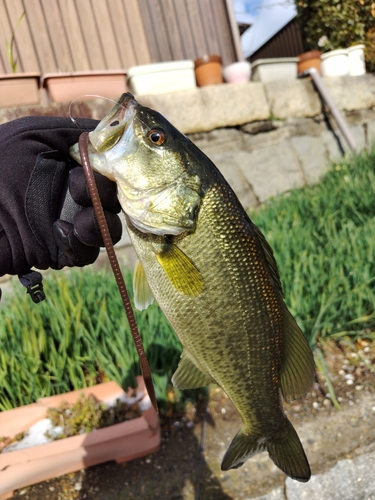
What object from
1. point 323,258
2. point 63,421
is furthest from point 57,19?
point 63,421

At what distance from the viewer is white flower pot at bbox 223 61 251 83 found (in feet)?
13.9

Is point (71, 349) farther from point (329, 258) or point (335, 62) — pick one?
point (335, 62)

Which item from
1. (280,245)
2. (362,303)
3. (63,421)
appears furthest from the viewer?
(280,245)

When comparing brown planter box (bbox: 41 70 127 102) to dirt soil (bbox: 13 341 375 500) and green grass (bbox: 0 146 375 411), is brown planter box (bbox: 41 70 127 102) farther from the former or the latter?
dirt soil (bbox: 13 341 375 500)

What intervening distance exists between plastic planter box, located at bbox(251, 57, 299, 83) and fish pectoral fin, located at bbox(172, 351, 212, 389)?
4110 mm

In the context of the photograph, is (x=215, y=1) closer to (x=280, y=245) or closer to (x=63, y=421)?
(x=280, y=245)

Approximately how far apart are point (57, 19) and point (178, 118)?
1.63m

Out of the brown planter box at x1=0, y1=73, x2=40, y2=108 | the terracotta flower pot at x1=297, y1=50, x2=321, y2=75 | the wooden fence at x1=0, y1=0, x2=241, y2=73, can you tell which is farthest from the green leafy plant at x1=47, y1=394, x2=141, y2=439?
the terracotta flower pot at x1=297, y1=50, x2=321, y2=75

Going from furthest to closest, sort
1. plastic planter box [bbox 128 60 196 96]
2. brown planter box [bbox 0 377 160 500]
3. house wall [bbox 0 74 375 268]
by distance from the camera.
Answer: house wall [bbox 0 74 375 268] → plastic planter box [bbox 128 60 196 96] → brown planter box [bbox 0 377 160 500]

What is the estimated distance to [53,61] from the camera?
3.95 metres

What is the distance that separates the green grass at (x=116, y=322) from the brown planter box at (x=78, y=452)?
0.21 m

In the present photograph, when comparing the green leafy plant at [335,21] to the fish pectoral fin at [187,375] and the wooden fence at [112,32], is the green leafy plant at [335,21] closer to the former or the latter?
the wooden fence at [112,32]

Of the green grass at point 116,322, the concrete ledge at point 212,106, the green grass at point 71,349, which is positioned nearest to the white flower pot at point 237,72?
the concrete ledge at point 212,106

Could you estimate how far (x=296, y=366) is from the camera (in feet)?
3.88
